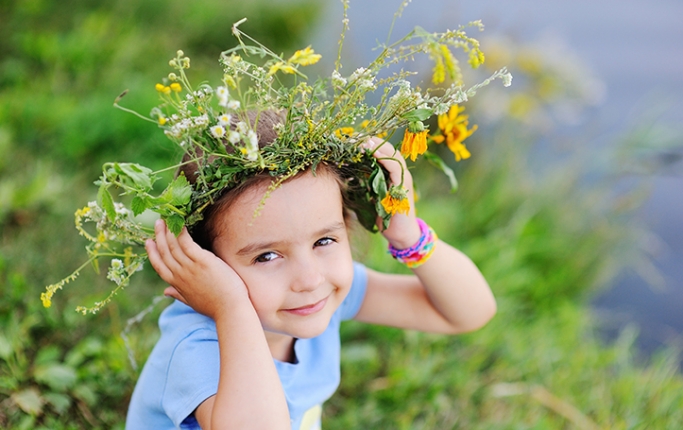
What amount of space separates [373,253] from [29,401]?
182 centimetres

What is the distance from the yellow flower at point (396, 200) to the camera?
4.70ft

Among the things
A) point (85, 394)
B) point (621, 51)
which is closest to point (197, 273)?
point (85, 394)

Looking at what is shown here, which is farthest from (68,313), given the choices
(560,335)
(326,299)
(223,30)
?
(223,30)

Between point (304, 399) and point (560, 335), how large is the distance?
2.28 meters

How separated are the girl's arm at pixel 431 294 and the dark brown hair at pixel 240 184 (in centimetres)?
34

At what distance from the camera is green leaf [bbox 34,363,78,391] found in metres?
2.22

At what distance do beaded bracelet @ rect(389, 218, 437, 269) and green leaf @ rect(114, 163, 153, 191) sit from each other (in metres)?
0.81

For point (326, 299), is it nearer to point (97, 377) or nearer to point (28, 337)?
point (97, 377)

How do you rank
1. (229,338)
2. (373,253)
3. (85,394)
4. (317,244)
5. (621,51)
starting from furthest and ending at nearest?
1. (621,51)
2. (373,253)
3. (85,394)
4. (317,244)
5. (229,338)

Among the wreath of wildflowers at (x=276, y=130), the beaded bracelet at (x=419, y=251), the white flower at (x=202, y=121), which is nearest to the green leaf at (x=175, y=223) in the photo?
the wreath of wildflowers at (x=276, y=130)

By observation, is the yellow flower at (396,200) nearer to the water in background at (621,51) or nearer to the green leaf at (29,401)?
the green leaf at (29,401)

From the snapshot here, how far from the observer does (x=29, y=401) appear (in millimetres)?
2143

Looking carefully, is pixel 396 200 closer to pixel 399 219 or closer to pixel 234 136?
pixel 399 219

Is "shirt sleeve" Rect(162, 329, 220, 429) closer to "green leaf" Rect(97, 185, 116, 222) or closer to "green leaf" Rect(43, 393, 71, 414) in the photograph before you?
"green leaf" Rect(97, 185, 116, 222)
